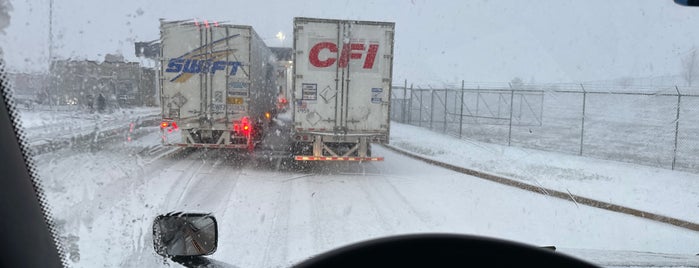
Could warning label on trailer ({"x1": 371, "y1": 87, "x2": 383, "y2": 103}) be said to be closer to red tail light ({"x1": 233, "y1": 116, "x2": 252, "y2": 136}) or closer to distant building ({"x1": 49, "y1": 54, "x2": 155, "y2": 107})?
red tail light ({"x1": 233, "y1": 116, "x2": 252, "y2": 136})

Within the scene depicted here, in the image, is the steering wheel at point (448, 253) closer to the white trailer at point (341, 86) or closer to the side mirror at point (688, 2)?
the side mirror at point (688, 2)

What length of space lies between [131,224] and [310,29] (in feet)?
23.1

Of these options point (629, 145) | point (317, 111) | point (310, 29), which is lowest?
point (629, 145)

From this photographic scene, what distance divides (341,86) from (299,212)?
5376 millimetres

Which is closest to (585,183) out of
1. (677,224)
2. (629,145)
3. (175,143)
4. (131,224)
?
(677,224)

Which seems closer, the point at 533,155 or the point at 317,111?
the point at 317,111

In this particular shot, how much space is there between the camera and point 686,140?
25.4 meters

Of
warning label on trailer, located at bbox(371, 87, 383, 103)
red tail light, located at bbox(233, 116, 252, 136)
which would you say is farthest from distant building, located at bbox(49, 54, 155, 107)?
warning label on trailer, located at bbox(371, 87, 383, 103)

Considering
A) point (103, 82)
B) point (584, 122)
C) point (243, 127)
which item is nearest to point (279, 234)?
point (243, 127)

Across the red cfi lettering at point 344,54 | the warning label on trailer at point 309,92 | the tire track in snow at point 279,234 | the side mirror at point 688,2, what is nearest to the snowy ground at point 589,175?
the red cfi lettering at point 344,54

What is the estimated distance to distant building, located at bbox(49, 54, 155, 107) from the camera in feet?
25.0

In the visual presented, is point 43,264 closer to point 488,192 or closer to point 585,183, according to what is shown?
point 488,192

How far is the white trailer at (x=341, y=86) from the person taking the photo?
1252 cm

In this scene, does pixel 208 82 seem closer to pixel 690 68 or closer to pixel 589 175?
pixel 589 175
